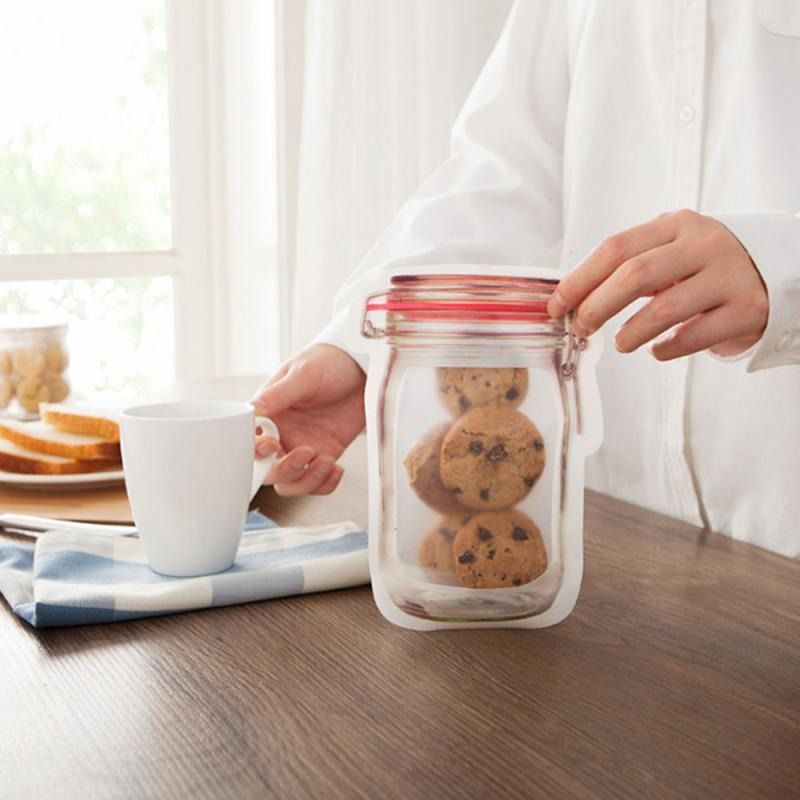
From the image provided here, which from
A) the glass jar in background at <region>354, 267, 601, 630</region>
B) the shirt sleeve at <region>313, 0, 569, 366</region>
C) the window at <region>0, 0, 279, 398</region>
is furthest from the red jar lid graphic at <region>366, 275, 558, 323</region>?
the window at <region>0, 0, 279, 398</region>

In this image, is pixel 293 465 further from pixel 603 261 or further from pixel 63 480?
pixel 603 261

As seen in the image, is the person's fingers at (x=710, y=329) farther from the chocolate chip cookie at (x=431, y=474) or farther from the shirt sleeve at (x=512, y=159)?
the shirt sleeve at (x=512, y=159)

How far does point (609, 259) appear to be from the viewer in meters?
0.67

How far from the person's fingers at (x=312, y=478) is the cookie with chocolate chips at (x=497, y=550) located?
32 centimetres

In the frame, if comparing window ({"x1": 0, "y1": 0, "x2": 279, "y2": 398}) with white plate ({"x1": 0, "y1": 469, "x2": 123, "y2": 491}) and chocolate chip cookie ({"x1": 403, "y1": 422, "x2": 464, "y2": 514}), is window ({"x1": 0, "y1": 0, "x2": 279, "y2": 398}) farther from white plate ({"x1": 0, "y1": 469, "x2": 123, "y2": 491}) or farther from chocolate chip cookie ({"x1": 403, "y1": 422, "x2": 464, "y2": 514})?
chocolate chip cookie ({"x1": 403, "y1": 422, "x2": 464, "y2": 514})

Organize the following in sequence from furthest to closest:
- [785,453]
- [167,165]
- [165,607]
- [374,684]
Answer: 1. [167,165]
2. [785,453]
3. [165,607]
4. [374,684]

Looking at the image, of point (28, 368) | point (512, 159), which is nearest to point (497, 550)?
point (512, 159)

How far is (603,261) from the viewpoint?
0.67 metres

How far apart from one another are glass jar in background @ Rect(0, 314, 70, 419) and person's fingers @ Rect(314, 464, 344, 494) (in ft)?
2.36

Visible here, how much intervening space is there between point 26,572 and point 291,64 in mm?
2054

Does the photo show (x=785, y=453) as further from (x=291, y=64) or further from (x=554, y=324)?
(x=291, y=64)

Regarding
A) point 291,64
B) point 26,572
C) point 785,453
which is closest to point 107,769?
point 26,572

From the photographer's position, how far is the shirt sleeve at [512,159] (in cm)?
122

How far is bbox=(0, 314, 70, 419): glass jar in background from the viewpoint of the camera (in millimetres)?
1562
